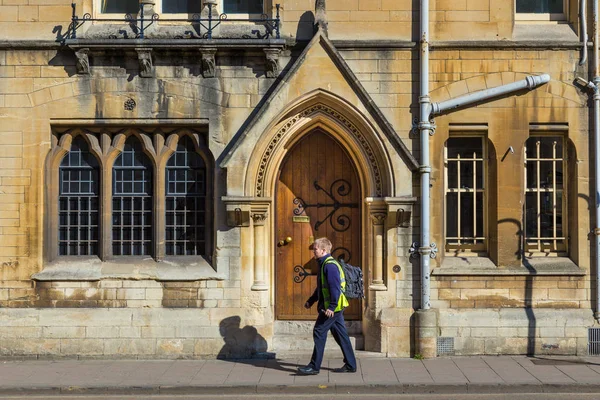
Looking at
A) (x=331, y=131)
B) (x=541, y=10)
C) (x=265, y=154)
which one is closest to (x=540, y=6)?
(x=541, y=10)

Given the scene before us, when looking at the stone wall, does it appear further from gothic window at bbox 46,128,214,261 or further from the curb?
gothic window at bbox 46,128,214,261

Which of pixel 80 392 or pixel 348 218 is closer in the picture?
pixel 80 392

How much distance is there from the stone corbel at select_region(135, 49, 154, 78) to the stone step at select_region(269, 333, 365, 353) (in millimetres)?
4518

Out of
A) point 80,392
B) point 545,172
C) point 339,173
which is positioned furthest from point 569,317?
point 80,392

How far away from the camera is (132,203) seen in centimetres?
1298

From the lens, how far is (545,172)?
13.0 meters

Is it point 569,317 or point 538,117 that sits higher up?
point 538,117

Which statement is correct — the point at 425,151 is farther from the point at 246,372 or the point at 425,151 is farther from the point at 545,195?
the point at 246,372

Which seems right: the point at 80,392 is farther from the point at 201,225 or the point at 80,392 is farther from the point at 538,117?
the point at 538,117

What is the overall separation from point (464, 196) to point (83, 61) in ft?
20.5

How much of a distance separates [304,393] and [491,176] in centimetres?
472

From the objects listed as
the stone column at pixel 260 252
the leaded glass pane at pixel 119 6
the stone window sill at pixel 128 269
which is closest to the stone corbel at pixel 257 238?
the stone column at pixel 260 252

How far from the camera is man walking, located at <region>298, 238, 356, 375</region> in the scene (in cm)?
1101

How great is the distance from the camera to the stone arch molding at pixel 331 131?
1246 cm
